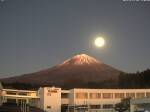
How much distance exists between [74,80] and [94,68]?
747 inches

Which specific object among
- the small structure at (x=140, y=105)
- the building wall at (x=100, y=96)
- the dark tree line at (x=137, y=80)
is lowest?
the small structure at (x=140, y=105)

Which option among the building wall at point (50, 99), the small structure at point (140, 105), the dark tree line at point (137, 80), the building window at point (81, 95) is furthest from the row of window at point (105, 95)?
the small structure at point (140, 105)

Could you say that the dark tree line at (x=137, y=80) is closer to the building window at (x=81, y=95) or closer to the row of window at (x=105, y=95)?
the row of window at (x=105, y=95)

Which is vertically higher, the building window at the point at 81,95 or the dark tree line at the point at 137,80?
the dark tree line at the point at 137,80

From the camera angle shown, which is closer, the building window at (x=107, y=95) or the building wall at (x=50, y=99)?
the building wall at (x=50, y=99)

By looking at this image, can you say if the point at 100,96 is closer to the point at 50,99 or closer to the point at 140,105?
the point at 50,99

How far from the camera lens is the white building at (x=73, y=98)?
2628 inches

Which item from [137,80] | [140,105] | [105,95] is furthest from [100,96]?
[137,80]

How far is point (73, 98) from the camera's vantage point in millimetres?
69688

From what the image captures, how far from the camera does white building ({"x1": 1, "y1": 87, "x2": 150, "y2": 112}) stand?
6675cm

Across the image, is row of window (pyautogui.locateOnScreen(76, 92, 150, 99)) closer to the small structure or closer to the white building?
the white building

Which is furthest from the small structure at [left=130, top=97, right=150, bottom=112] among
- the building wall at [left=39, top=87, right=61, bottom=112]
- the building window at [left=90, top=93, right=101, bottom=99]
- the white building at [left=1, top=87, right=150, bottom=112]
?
the building window at [left=90, top=93, right=101, bottom=99]

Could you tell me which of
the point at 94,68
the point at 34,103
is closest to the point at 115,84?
the point at 34,103


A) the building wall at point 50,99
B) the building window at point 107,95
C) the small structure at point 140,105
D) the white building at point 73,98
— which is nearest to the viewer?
the small structure at point 140,105
